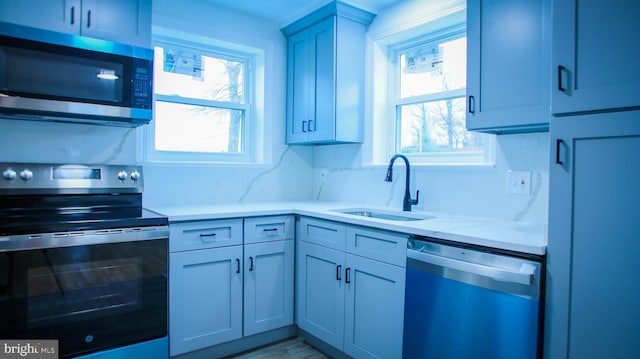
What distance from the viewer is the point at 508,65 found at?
171 cm

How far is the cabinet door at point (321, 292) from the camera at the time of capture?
2.19 meters

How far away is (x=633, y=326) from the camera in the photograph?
1.16 m

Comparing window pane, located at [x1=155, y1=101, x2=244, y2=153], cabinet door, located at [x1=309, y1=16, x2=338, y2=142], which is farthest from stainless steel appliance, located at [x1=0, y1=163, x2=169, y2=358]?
cabinet door, located at [x1=309, y1=16, x2=338, y2=142]

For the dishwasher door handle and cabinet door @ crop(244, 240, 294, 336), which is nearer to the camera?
the dishwasher door handle

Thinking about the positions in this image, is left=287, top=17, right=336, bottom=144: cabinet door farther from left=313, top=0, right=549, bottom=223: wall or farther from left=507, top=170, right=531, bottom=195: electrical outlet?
left=507, top=170, right=531, bottom=195: electrical outlet

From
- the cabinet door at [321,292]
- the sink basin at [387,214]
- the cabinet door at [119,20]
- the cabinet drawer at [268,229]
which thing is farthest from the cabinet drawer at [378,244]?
the cabinet door at [119,20]

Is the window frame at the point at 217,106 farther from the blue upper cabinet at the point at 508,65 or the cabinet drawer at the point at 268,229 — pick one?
the blue upper cabinet at the point at 508,65

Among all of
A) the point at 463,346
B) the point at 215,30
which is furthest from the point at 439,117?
the point at 215,30

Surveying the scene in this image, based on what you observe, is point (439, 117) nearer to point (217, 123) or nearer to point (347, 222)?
point (347, 222)

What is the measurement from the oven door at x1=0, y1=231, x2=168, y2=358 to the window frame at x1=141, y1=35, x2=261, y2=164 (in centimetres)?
90

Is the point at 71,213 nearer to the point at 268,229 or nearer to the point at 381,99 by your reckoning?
the point at 268,229

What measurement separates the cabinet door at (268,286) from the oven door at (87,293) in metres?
0.55

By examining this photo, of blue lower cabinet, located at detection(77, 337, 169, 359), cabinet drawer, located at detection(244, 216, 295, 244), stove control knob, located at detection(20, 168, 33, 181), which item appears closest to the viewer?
blue lower cabinet, located at detection(77, 337, 169, 359)

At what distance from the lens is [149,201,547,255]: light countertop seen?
142 centimetres
